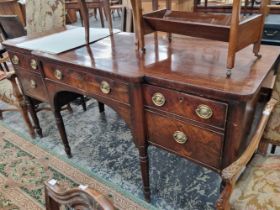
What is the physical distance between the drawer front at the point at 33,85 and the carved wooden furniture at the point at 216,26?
2.80 ft

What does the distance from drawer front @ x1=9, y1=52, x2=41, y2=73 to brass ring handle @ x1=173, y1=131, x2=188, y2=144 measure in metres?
1.04

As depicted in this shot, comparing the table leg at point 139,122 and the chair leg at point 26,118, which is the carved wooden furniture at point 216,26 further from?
the chair leg at point 26,118

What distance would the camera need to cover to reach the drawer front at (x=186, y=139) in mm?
1117

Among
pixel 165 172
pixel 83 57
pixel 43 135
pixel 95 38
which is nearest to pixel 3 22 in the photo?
pixel 43 135

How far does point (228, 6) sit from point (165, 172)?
197 cm

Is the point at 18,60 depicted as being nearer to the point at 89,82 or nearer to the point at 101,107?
the point at 89,82

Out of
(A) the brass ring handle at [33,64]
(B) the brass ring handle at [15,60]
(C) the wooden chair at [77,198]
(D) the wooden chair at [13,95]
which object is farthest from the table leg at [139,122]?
(D) the wooden chair at [13,95]

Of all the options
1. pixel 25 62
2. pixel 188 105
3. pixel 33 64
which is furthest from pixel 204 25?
pixel 25 62

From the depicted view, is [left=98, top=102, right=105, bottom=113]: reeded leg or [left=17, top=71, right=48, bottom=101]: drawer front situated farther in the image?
[left=98, top=102, right=105, bottom=113]: reeded leg

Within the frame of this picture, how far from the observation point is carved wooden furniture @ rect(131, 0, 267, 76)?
982 millimetres

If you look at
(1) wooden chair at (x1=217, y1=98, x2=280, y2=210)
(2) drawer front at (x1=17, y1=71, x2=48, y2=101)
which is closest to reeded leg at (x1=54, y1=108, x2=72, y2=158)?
(2) drawer front at (x1=17, y1=71, x2=48, y2=101)

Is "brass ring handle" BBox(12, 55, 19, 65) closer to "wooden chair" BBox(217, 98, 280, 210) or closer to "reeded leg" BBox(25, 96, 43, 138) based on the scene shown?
"reeded leg" BBox(25, 96, 43, 138)

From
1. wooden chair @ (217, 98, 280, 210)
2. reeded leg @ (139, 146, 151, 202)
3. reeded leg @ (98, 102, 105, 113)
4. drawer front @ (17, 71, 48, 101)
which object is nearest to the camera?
wooden chair @ (217, 98, 280, 210)

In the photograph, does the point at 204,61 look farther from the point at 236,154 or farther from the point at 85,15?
the point at 85,15
